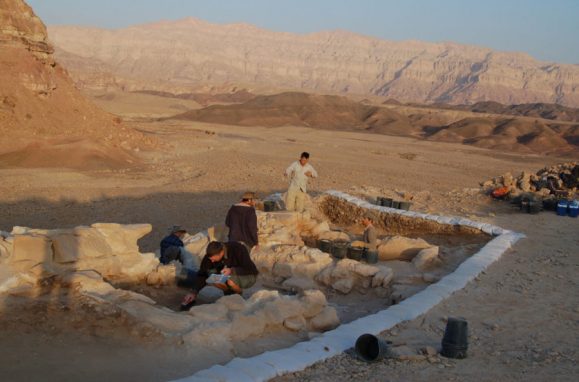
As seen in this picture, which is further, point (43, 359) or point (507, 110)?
point (507, 110)

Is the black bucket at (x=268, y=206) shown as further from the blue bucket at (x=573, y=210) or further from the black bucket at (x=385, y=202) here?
the blue bucket at (x=573, y=210)

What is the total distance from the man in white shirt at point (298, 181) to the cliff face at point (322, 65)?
331 ft

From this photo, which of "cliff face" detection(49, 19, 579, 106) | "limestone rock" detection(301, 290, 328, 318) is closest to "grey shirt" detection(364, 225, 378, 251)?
"limestone rock" detection(301, 290, 328, 318)

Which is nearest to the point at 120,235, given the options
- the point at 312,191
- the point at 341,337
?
the point at 341,337

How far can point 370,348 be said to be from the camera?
5.48 m

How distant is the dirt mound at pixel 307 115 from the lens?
180ft

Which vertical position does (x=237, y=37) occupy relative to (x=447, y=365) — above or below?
above

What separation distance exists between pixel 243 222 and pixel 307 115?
51.2 metres

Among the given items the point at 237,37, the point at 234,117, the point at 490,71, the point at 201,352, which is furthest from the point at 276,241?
the point at 237,37

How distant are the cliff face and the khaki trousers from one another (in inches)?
3968

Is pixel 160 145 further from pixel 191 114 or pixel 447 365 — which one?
pixel 191 114

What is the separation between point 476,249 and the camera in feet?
33.1

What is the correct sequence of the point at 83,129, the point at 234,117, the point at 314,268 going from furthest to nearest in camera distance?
the point at 234,117 < the point at 83,129 < the point at 314,268

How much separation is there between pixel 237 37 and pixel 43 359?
18902 centimetres
